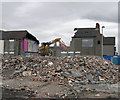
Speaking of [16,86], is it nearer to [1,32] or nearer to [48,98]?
[48,98]

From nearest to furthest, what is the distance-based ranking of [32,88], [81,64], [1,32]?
1. [32,88]
2. [81,64]
3. [1,32]

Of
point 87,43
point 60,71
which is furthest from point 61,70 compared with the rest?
point 87,43

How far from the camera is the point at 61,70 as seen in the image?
1338cm

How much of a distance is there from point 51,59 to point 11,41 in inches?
835

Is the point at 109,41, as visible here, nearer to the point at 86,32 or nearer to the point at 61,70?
the point at 86,32

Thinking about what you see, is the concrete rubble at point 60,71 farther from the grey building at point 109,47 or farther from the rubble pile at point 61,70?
the grey building at point 109,47

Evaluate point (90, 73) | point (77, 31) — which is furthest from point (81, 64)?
point (77, 31)

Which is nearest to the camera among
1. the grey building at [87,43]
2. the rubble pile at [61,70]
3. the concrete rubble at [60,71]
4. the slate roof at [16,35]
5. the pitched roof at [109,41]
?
the concrete rubble at [60,71]

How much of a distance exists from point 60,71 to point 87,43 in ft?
65.9

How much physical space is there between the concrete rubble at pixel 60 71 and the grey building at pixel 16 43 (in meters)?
17.3

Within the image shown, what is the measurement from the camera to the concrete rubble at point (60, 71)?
1198 cm

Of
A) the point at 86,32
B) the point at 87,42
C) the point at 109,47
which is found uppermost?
the point at 86,32

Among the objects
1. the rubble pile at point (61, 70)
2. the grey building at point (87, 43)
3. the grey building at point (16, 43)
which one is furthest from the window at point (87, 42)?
the rubble pile at point (61, 70)

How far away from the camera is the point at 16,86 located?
10.6 m
